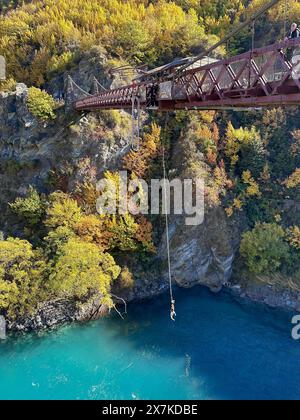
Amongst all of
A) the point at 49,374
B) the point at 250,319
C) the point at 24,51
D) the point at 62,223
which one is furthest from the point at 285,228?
the point at 24,51

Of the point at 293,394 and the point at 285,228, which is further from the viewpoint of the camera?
the point at 285,228

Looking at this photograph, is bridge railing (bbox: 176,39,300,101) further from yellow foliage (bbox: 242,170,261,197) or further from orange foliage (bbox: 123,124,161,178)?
yellow foliage (bbox: 242,170,261,197)

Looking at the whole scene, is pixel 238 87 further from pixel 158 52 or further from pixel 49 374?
pixel 158 52

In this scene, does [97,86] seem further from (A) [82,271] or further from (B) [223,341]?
(B) [223,341]

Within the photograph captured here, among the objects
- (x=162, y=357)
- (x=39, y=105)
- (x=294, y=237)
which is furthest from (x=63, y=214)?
(x=294, y=237)

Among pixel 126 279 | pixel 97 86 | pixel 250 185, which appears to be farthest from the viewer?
pixel 97 86

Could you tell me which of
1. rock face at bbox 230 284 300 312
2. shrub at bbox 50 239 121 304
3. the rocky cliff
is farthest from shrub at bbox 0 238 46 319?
rock face at bbox 230 284 300 312
